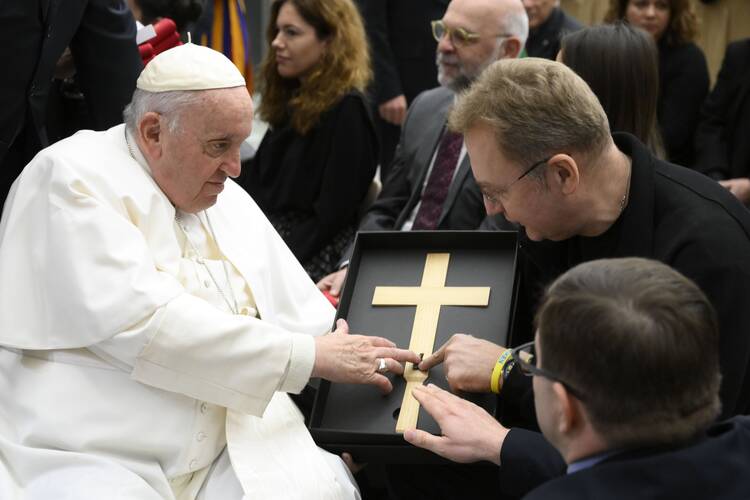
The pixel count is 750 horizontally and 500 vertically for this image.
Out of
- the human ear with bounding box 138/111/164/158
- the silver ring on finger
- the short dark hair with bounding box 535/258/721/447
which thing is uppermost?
the short dark hair with bounding box 535/258/721/447

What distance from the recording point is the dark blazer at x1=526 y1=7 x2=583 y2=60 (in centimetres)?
608

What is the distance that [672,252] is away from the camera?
9.38 feet

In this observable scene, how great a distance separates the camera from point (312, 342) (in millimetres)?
3123

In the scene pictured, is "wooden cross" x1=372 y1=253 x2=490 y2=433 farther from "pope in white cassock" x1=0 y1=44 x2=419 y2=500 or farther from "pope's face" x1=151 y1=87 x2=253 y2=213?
"pope's face" x1=151 y1=87 x2=253 y2=213

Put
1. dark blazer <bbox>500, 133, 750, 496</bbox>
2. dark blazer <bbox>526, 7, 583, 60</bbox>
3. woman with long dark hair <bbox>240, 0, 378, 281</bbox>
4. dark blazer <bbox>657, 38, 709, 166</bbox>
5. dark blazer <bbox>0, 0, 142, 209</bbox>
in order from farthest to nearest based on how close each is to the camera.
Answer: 1. dark blazer <bbox>526, 7, 583, 60</bbox>
2. dark blazer <bbox>657, 38, 709, 166</bbox>
3. woman with long dark hair <bbox>240, 0, 378, 281</bbox>
4. dark blazer <bbox>0, 0, 142, 209</bbox>
5. dark blazer <bbox>500, 133, 750, 496</bbox>

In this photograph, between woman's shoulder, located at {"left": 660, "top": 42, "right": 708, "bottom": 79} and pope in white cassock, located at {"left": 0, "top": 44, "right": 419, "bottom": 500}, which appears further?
woman's shoulder, located at {"left": 660, "top": 42, "right": 708, "bottom": 79}

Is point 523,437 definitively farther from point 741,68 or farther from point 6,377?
point 741,68

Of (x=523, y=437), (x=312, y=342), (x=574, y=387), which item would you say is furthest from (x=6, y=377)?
(x=574, y=387)

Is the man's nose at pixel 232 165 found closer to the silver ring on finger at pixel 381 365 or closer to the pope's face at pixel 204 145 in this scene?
the pope's face at pixel 204 145

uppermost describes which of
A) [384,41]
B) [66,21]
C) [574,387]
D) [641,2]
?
[574,387]

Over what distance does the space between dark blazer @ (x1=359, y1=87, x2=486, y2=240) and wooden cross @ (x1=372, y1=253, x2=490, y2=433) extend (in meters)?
1.10

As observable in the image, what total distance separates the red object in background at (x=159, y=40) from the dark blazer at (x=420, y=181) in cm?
107

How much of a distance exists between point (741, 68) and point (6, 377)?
409 cm

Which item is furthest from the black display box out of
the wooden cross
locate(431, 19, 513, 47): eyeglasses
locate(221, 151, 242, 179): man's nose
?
locate(431, 19, 513, 47): eyeglasses
